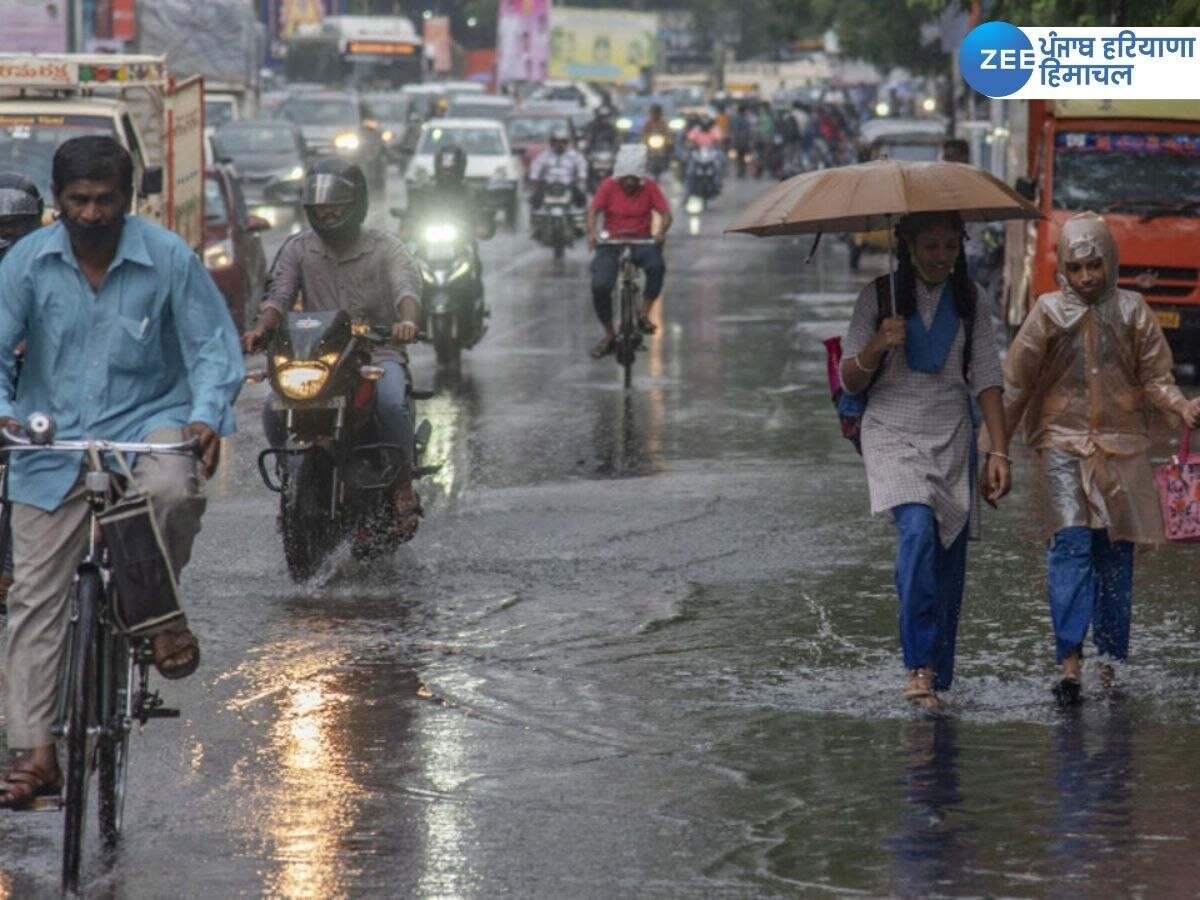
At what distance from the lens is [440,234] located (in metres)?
21.5

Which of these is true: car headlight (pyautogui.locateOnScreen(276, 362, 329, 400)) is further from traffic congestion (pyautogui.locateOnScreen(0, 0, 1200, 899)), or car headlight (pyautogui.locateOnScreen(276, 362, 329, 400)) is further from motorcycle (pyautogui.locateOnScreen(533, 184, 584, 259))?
motorcycle (pyautogui.locateOnScreen(533, 184, 584, 259))

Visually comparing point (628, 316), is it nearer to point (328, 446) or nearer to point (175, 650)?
point (328, 446)

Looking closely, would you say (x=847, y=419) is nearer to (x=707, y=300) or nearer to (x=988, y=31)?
(x=988, y=31)

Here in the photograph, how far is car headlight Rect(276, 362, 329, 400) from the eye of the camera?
11.0m

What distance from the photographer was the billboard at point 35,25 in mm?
34219

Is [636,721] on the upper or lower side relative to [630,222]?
lower

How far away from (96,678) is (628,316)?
13.0 meters

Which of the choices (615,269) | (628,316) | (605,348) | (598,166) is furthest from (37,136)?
(598,166)

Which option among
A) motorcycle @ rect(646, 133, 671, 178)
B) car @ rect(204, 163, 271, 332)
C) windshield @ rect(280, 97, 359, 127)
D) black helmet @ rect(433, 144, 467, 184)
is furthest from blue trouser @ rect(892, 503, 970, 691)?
windshield @ rect(280, 97, 359, 127)

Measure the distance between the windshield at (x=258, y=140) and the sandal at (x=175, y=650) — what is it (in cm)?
3786

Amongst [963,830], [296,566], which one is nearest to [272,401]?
[296,566]

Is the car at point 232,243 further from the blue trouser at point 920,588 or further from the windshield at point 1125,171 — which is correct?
the blue trouser at point 920,588

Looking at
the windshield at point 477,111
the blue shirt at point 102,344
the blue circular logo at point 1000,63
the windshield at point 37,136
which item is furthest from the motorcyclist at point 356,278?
the windshield at point 477,111

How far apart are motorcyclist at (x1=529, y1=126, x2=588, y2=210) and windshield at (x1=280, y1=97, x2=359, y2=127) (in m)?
18.0
